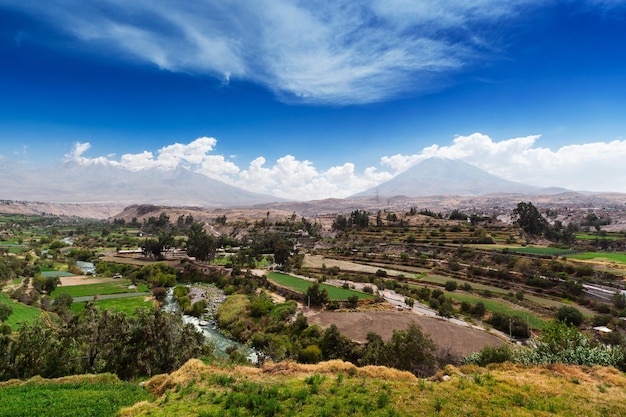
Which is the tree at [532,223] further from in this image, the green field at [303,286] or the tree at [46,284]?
the tree at [46,284]

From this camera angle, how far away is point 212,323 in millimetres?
52969

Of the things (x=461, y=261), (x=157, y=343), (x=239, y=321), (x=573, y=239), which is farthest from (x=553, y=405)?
(x=573, y=239)

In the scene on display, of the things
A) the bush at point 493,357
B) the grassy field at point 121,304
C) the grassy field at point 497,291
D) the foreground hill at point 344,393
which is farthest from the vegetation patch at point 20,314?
the grassy field at point 497,291

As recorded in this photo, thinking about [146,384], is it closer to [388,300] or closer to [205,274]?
[388,300]

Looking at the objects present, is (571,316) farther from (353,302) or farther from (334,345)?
(334,345)

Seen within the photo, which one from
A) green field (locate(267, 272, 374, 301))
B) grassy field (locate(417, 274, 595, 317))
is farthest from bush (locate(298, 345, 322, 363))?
grassy field (locate(417, 274, 595, 317))

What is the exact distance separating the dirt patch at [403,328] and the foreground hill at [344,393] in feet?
68.2

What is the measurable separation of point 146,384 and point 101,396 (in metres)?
3.17

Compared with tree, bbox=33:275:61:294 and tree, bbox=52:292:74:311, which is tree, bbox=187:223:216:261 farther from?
tree, bbox=52:292:74:311

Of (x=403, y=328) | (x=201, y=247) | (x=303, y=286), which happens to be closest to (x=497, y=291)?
(x=403, y=328)

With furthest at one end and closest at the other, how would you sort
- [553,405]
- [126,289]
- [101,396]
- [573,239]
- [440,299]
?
[573,239]
[126,289]
[440,299]
[101,396]
[553,405]

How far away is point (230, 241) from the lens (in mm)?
131750

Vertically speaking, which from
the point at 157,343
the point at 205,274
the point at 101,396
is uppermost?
the point at 101,396

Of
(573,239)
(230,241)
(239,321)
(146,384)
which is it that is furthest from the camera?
(230,241)
